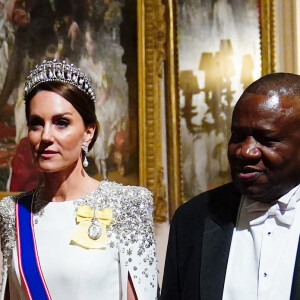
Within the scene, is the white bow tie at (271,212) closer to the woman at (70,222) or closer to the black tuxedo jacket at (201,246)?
the black tuxedo jacket at (201,246)

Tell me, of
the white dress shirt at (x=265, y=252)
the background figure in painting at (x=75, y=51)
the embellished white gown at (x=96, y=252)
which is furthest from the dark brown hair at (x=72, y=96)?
the background figure in painting at (x=75, y=51)

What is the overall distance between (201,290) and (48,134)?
625 millimetres

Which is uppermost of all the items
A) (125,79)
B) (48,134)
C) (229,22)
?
(229,22)

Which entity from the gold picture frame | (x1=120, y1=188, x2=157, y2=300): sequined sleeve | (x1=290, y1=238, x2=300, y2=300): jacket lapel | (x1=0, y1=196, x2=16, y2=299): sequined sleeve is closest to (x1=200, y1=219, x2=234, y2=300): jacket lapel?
(x1=290, y1=238, x2=300, y2=300): jacket lapel

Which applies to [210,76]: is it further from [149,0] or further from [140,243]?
[140,243]

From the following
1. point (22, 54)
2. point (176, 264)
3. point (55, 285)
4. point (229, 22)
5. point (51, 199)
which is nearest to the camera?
point (176, 264)

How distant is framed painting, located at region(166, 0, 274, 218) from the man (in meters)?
1.50

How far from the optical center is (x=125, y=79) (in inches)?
117

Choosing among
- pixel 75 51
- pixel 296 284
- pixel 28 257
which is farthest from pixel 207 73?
pixel 296 284

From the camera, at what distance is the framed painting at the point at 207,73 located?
299cm

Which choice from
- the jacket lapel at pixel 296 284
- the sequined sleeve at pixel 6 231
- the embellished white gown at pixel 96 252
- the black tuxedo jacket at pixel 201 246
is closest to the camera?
the jacket lapel at pixel 296 284

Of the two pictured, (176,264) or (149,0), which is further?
(149,0)

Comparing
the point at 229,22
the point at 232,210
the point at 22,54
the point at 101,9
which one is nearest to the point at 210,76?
the point at 229,22

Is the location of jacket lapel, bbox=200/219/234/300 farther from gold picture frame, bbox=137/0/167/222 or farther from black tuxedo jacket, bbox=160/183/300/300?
gold picture frame, bbox=137/0/167/222
